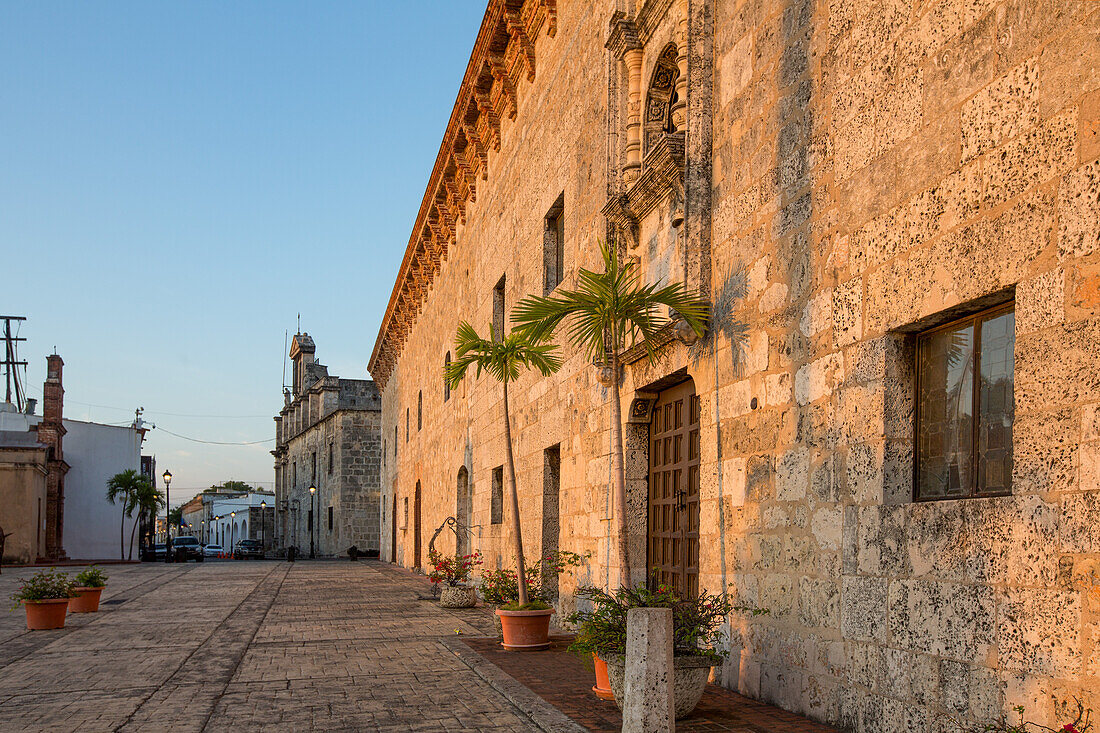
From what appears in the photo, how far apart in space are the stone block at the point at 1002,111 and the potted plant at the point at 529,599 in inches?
243

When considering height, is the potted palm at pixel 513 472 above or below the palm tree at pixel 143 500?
above

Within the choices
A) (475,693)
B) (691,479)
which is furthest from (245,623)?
(691,479)

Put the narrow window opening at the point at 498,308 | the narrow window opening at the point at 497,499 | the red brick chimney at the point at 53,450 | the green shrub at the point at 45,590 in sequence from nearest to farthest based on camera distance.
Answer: the green shrub at the point at 45,590 < the narrow window opening at the point at 497,499 < the narrow window opening at the point at 498,308 < the red brick chimney at the point at 53,450

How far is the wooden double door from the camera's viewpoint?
25.7 ft

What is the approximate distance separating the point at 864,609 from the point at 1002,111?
2598 mm

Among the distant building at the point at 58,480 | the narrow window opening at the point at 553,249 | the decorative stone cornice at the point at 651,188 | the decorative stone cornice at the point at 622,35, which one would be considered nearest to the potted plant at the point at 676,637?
the decorative stone cornice at the point at 651,188

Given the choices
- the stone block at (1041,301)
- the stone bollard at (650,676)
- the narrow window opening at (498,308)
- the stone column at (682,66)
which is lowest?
the stone bollard at (650,676)

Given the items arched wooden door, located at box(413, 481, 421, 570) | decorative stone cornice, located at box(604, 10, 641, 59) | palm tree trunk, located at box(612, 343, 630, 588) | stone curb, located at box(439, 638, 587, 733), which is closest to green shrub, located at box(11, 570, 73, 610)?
stone curb, located at box(439, 638, 587, 733)

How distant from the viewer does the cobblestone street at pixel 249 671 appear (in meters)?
6.05

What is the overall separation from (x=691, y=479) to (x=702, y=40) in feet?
11.6

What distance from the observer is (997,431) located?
14.4ft

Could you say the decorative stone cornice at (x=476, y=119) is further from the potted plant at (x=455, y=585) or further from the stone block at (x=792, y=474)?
the stone block at (x=792, y=474)

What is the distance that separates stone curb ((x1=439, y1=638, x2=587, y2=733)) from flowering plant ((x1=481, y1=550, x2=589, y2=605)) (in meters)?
1.20

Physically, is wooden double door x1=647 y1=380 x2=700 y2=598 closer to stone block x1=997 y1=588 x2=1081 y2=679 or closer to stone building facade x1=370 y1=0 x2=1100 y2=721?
stone building facade x1=370 y1=0 x2=1100 y2=721
